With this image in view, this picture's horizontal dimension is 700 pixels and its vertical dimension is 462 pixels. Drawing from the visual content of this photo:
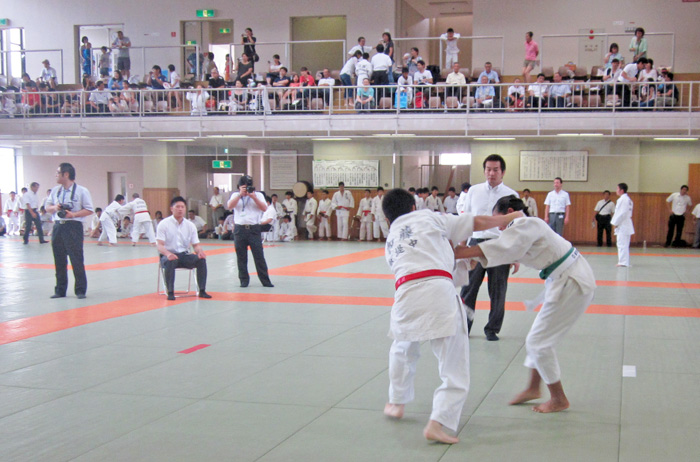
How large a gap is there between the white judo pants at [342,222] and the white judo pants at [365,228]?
55 centimetres

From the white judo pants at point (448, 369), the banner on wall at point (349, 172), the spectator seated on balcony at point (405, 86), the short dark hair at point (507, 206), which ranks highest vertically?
the spectator seated on balcony at point (405, 86)

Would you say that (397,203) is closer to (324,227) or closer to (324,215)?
(324,215)

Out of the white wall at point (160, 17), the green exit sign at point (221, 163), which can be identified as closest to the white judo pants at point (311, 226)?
the green exit sign at point (221, 163)

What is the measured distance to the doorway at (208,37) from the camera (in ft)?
76.3

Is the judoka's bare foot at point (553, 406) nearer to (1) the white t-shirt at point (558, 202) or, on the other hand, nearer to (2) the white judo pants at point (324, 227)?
(1) the white t-shirt at point (558, 202)

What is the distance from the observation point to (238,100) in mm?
18688

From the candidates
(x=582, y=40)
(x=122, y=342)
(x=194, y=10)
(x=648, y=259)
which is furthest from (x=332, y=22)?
(x=122, y=342)

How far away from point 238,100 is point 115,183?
8.92 m

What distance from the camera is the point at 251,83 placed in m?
19.6

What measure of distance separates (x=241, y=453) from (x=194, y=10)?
22.2m

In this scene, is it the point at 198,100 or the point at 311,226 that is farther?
the point at 311,226

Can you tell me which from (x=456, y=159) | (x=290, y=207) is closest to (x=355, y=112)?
(x=456, y=159)

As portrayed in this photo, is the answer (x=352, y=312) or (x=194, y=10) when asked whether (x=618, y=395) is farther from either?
(x=194, y=10)

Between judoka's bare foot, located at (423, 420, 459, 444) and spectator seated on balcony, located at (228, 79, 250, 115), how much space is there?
52.3ft
